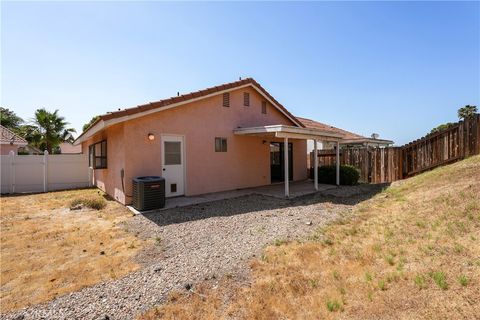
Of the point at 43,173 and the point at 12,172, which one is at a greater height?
the point at 12,172

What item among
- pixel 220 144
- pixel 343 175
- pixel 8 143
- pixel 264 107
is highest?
pixel 264 107

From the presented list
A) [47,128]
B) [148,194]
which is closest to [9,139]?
[47,128]

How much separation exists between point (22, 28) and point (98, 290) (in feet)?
28.6

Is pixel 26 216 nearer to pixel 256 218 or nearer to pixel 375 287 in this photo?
pixel 256 218

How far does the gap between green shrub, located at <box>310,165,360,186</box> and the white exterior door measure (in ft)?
26.6

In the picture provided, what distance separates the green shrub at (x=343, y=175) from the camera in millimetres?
13336

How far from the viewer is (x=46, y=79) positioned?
10.2 meters

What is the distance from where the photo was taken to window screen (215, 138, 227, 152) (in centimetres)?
1104

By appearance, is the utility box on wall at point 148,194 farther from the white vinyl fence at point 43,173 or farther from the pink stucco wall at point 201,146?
the white vinyl fence at point 43,173

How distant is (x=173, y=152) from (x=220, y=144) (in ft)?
7.41

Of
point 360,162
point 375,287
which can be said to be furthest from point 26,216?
point 360,162

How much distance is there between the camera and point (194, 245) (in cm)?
515

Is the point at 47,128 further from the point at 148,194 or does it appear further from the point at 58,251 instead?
the point at 58,251

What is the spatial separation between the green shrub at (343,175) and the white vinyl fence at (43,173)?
13806mm
